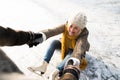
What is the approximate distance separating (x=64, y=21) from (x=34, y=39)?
7.62 feet

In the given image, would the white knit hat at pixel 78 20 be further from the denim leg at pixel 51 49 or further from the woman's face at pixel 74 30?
the denim leg at pixel 51 49

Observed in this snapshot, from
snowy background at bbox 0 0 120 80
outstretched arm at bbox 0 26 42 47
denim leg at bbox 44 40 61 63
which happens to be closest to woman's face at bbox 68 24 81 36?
denim leg at bbox 44 40 61 63

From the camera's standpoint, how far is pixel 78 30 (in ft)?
9.31

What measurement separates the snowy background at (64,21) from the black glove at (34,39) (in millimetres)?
471

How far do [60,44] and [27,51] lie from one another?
46cm

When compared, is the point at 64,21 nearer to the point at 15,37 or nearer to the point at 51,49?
the point at 51,49

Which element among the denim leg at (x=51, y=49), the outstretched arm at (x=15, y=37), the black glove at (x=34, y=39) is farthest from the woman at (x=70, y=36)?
the outstretched arm at (x=15, y=37)

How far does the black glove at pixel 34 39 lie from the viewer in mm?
2262

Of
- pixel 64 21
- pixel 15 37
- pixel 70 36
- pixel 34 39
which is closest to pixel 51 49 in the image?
pixel 70 36

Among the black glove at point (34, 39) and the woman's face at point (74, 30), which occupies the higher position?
the black glove at point (34, 39)

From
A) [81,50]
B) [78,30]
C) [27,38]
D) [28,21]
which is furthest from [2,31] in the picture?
[28,21]

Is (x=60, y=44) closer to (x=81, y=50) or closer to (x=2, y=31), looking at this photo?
(x=81, y=50)

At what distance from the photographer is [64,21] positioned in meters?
4.66

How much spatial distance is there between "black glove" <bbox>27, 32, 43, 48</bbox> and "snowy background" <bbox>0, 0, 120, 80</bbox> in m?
0.47
